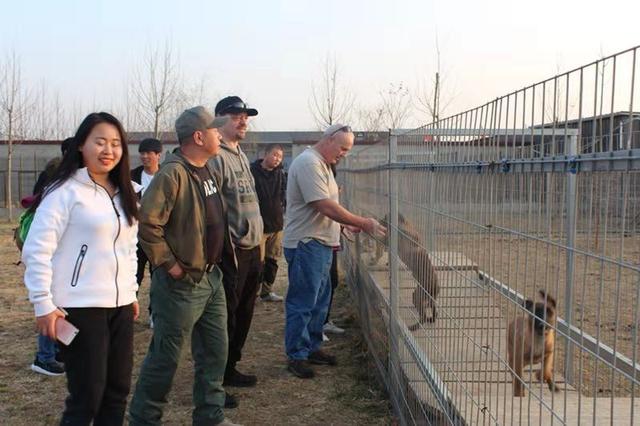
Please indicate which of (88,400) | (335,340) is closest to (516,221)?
(88,400)

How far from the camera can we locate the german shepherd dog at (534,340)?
191 centimetres

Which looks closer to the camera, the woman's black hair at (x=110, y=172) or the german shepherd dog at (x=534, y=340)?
the german shepherd dog at (x=534, y=340)

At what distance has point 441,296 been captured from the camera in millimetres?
2947

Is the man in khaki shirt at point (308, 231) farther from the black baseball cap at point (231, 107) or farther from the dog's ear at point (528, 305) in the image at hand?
the dog's ear at point (528, 305)

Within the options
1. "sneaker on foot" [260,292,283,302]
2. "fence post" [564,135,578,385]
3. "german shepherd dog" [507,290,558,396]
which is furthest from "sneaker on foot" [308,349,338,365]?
→ "fence post" [564,135,578,385]

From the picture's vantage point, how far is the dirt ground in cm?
440

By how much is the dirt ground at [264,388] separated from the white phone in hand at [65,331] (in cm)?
118

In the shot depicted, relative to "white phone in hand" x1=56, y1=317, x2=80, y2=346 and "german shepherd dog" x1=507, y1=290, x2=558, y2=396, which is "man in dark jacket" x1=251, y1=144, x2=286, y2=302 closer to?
"white phone in hand" x1=56, y1=317, x2=80, y2=346

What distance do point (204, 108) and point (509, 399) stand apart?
2.34 m

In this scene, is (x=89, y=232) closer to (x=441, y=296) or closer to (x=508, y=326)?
(x=441, y=296)

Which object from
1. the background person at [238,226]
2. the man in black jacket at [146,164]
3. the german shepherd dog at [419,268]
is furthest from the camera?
the man in black jacket at [146,164]

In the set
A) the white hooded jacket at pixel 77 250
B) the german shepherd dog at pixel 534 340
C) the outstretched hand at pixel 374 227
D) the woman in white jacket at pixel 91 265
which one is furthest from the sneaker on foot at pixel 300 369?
the german shepherd dog at pixel 534 340

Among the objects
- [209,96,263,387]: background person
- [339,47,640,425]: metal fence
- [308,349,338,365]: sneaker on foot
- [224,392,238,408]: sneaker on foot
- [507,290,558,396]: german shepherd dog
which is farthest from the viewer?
[308,349,338,365]: sneaker on foot

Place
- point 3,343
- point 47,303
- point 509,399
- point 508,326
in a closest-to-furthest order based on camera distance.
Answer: point 508,326 < point 509,399 < point 47,303 < point 3,343
